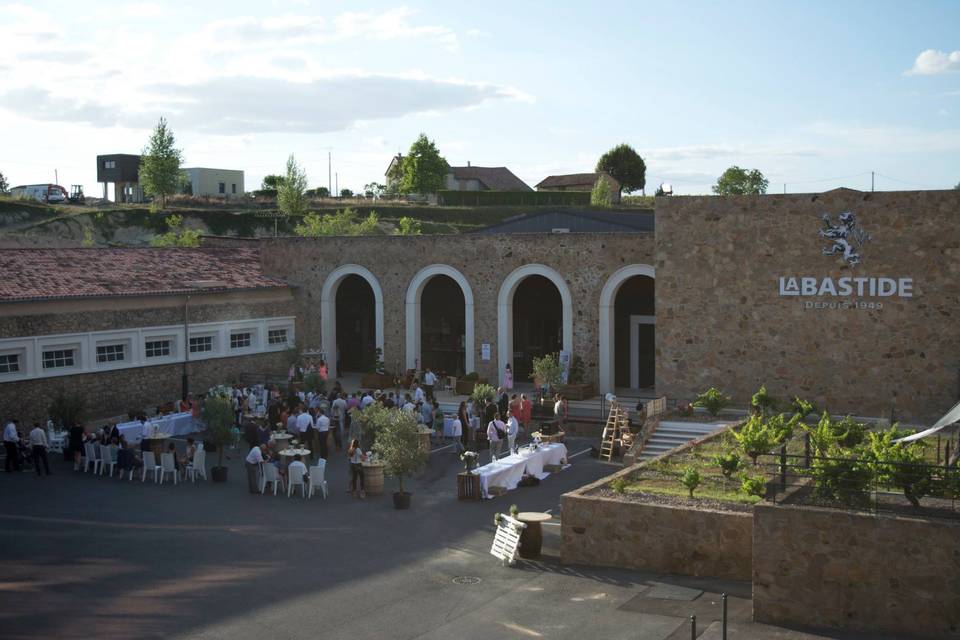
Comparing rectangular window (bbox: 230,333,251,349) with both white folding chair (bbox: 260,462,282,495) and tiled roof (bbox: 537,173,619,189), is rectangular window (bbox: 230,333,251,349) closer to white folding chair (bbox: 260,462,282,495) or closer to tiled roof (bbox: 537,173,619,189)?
white folding chair (bbox: 260,462,282,495)

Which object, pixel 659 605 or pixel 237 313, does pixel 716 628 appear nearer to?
pixel 659 605

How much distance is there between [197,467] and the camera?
20500 mm

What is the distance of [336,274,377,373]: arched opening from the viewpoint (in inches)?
1352

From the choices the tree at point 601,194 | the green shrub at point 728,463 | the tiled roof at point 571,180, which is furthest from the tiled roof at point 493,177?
the green shrub at point 728,463

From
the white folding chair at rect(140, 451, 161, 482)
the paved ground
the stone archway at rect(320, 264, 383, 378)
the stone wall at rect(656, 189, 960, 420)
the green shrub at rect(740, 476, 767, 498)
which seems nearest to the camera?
the paved ground

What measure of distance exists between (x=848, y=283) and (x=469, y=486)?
10.3 metres

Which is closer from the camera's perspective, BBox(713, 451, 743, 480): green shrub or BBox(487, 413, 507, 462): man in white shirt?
BBox(713, 451, 743, 480): green shrub

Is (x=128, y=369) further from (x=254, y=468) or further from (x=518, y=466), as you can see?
(x=518, y=466)

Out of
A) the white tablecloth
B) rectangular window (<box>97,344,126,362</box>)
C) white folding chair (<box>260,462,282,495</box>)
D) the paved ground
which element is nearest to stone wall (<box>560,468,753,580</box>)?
the paved ground

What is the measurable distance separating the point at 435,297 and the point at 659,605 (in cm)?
2109

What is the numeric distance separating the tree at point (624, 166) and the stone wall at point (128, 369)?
69.9 m

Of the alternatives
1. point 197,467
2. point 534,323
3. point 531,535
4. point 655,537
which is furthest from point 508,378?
point 655,537

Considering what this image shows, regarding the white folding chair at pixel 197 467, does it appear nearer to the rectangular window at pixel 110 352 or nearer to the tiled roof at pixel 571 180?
the rectangular window at pixel 110 352

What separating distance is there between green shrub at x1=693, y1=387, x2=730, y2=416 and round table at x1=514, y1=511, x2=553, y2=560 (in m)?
8.79
